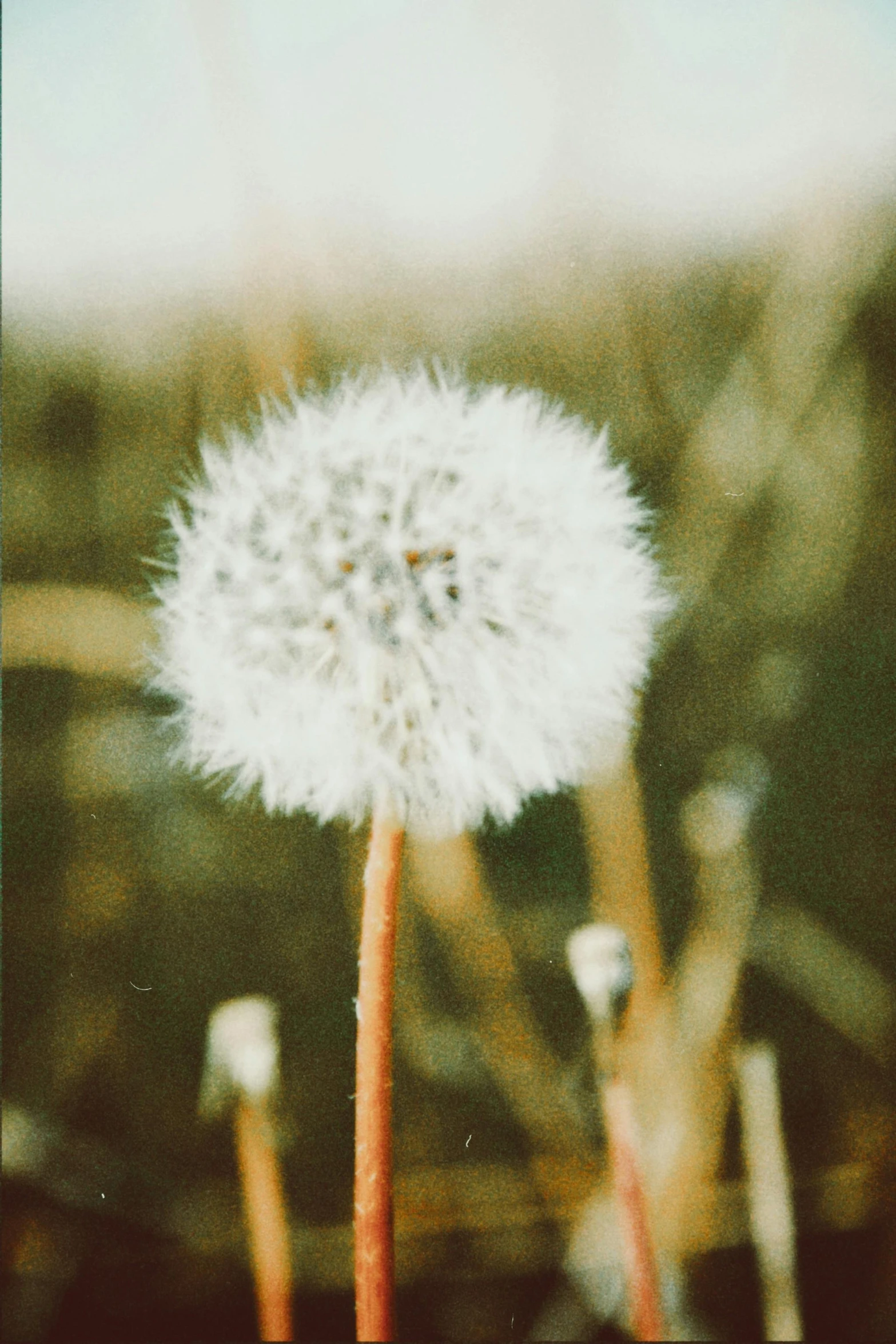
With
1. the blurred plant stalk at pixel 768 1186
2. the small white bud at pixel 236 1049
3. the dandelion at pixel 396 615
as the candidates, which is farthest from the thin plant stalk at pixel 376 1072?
the blurred plant stalk at pixel 768 1186

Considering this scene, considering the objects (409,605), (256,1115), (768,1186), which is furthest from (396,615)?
(768,1186)

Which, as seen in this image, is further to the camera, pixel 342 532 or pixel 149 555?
pixel 149 555

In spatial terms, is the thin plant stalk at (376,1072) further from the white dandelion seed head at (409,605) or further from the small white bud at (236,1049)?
the small white bud at (236,1049)

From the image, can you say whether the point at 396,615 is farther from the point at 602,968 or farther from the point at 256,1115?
the point at 256,1115

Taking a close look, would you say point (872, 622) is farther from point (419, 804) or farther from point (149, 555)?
point (149, 555)

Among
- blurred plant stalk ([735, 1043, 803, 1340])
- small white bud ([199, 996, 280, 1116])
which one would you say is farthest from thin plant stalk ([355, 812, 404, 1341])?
blurred plant stalk ([735, 1043, 803, 1340])

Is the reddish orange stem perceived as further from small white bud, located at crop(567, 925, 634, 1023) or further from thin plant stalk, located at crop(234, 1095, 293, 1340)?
thin plant stalk, located at crop(234, 1095, 293, 1340)

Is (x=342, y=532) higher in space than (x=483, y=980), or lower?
higher

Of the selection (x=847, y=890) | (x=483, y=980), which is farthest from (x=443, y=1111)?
(x=847, y=890)
